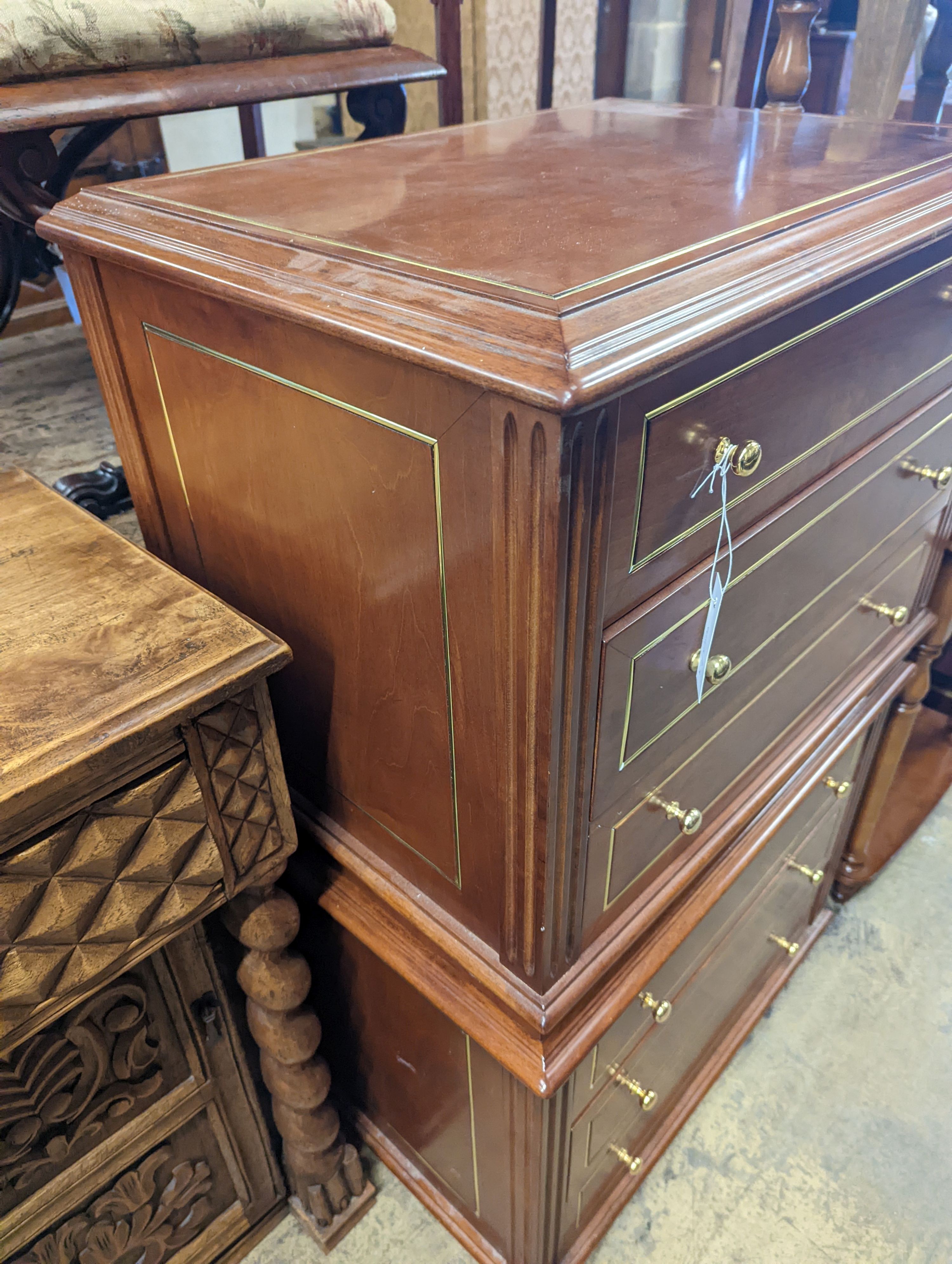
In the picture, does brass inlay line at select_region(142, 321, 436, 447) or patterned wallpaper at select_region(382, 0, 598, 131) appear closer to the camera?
brass inlay line at select_region(142, 321, 436, 447)

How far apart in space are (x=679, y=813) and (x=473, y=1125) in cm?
41

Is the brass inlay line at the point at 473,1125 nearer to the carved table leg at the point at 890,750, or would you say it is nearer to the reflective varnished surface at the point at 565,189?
the reflective varnished surface at the point at 565,189

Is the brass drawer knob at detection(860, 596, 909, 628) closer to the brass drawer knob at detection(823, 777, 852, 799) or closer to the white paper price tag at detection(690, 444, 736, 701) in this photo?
the brass drawer knob at detection(823, 777, 852, 799)

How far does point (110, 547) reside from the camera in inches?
27.2

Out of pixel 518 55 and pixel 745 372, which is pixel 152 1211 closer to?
pixel 745 372

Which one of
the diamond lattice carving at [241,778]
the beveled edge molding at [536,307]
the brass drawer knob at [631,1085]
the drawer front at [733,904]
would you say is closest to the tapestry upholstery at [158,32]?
the beveled edge molding at [536,307]

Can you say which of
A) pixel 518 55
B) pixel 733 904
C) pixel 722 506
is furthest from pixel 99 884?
pixel 518 55

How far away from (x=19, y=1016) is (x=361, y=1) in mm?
1129

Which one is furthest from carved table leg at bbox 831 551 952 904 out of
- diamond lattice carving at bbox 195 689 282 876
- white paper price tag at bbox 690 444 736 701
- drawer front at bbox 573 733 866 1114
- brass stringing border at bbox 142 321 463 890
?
diamond lattice carving at bbox 195 689 282 876

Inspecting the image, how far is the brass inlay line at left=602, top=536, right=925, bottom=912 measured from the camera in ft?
2.15

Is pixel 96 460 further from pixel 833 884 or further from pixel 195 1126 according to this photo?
pixel 833 884

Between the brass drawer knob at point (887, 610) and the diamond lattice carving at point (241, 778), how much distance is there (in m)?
0.65

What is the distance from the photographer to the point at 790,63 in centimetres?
104

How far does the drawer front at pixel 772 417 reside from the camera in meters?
0.48
